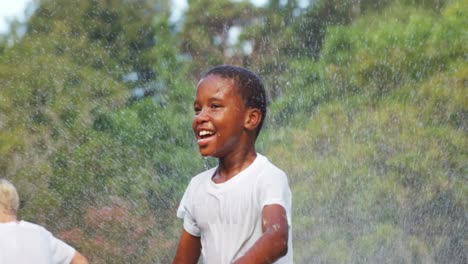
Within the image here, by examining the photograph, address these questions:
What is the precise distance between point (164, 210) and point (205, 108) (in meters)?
7.70

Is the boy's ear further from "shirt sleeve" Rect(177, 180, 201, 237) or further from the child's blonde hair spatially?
the child's blonde hair

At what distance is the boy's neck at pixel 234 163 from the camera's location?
→ 3004mm

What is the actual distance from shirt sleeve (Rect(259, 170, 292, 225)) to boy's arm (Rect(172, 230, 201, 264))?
316 mm

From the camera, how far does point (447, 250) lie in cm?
1012

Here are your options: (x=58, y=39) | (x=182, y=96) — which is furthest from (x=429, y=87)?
(x=58, y=39)

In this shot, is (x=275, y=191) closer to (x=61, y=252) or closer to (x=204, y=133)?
(x=204, y=133)

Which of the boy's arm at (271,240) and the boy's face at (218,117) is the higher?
the boy's face at (218,117)

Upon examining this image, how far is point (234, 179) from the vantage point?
2.97 m

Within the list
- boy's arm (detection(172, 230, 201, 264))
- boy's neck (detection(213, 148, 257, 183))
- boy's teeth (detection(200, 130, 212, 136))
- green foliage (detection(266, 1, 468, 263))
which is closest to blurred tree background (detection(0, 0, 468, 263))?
green foliage (detection(266, 1, 468, 263))

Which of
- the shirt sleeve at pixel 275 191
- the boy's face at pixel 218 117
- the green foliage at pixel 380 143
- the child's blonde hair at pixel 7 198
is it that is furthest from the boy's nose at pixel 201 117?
the green foliage at pixel 380 143

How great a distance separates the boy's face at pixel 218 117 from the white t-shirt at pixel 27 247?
4.07 ft

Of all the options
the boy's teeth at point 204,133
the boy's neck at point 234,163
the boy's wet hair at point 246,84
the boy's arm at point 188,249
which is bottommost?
the boy's arm at point 188,249

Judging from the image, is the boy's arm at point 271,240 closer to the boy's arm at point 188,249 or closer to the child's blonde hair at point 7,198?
the boy's arm at point 188,249

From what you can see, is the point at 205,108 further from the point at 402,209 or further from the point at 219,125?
the point at 402,209
